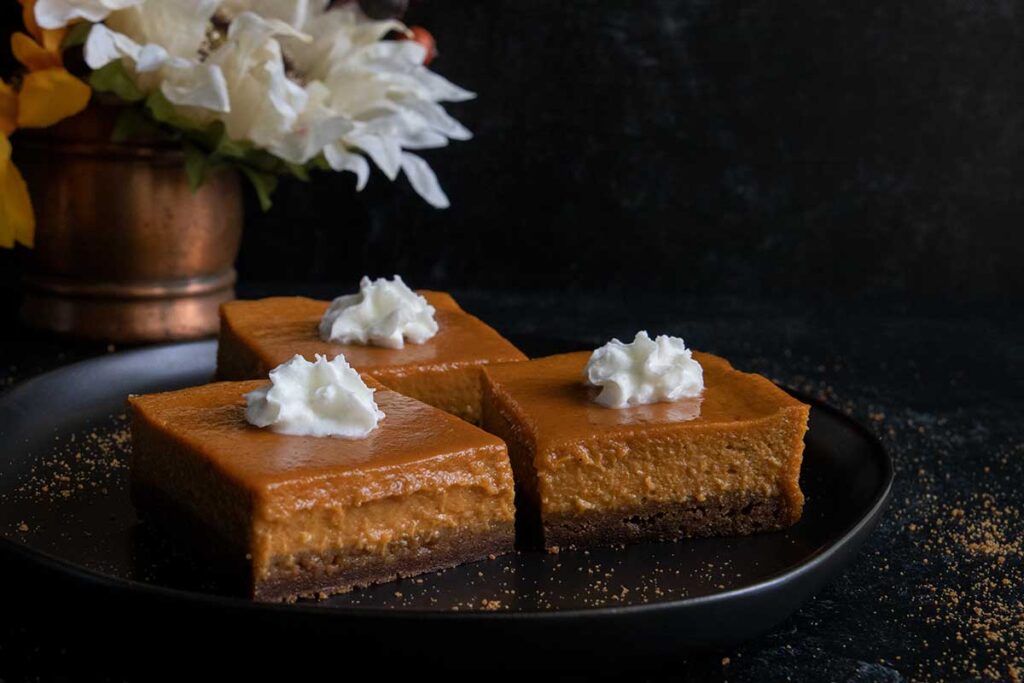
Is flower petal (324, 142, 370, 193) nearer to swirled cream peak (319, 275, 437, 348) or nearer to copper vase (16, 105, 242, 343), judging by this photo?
copper vase (16, 105, 242, 343)

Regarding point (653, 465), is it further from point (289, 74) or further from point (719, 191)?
point (719, 191)

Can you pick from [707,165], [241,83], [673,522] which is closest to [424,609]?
[673,522]

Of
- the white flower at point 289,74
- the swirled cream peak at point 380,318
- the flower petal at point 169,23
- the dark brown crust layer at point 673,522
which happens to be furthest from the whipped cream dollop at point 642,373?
the flower petal at point 169,23

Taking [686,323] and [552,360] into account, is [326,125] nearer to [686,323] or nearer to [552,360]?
[552,360]

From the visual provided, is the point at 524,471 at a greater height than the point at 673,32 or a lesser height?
lesser

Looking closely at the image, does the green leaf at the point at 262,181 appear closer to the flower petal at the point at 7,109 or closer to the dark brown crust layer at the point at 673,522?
the flower petal at the point at 7,109

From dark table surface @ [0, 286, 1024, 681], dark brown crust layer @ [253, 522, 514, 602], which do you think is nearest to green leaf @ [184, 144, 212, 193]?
dark table surface @ [0, 286, 1024, 681]

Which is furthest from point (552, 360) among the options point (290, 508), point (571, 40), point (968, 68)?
point (968, 68)
